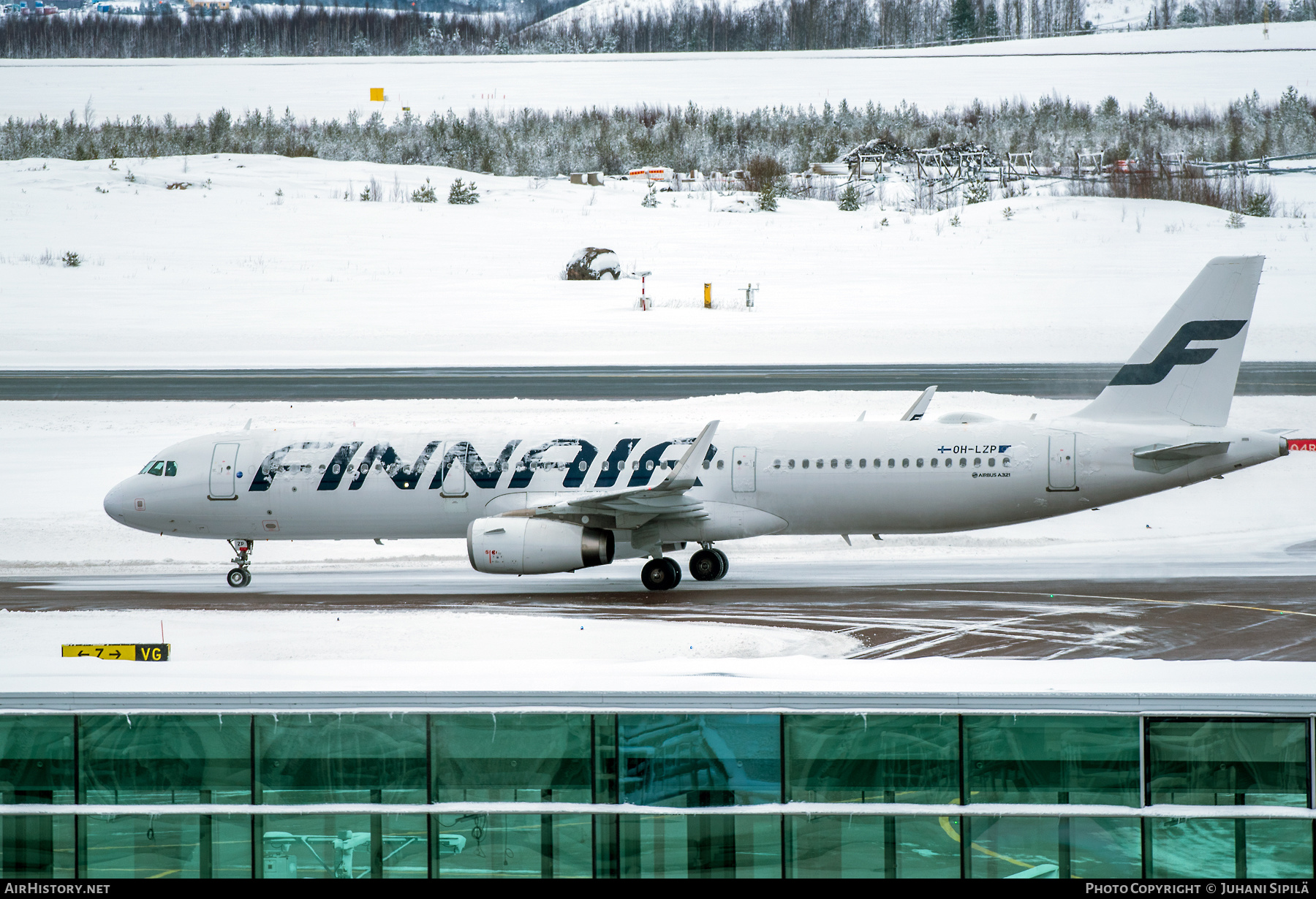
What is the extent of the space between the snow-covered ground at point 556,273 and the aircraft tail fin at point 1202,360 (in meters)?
25.3

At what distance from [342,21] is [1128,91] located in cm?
10009

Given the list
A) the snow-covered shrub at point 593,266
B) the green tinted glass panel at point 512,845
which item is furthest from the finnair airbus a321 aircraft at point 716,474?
the snow-covered shrub at point 593,266

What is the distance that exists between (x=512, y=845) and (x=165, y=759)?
9.37ft

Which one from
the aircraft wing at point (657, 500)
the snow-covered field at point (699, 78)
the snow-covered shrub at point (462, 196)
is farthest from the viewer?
the snow-covered field at point (699, 78)

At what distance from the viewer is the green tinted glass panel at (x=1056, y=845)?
10.3m

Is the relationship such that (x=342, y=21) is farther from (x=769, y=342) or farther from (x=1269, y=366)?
(x=1269, y=366)

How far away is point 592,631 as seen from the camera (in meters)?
24.1

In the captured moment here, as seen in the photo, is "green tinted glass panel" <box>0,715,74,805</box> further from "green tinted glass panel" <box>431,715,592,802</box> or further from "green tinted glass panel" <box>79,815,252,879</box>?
"green tinted glass panel" <box>431,715,592,802</box>

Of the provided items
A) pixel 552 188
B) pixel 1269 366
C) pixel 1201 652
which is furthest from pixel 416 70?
pixel 1201 652

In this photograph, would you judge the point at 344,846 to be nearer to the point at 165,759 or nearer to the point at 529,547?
the point at 165,759

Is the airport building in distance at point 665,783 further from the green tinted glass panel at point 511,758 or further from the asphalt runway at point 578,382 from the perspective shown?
the asphalt runway at point 578,382

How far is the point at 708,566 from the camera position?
2997 cm

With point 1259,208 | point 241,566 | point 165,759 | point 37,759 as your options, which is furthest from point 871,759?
point 1259,208

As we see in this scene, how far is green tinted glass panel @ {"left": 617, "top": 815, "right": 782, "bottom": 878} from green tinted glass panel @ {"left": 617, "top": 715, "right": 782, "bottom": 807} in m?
0.14
